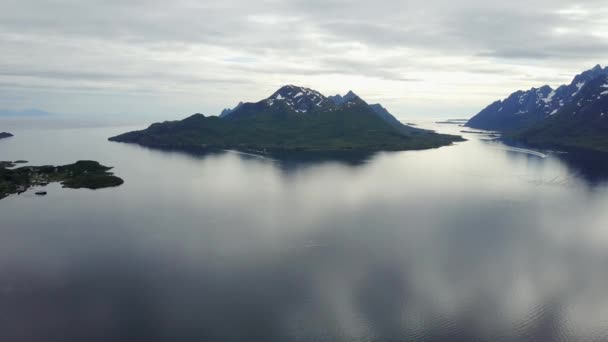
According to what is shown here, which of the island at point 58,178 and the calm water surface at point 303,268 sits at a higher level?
the island at point 58,178

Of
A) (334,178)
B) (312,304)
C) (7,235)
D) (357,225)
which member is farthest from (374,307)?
(334,178)

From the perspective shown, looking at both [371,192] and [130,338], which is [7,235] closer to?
[130,338]

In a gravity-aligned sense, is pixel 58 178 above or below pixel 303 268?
above

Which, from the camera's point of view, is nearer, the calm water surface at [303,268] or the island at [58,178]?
the calm water surface at [303,268]

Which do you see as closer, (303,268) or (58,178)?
(303,268)

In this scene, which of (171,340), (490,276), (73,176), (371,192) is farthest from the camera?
(73,176)
